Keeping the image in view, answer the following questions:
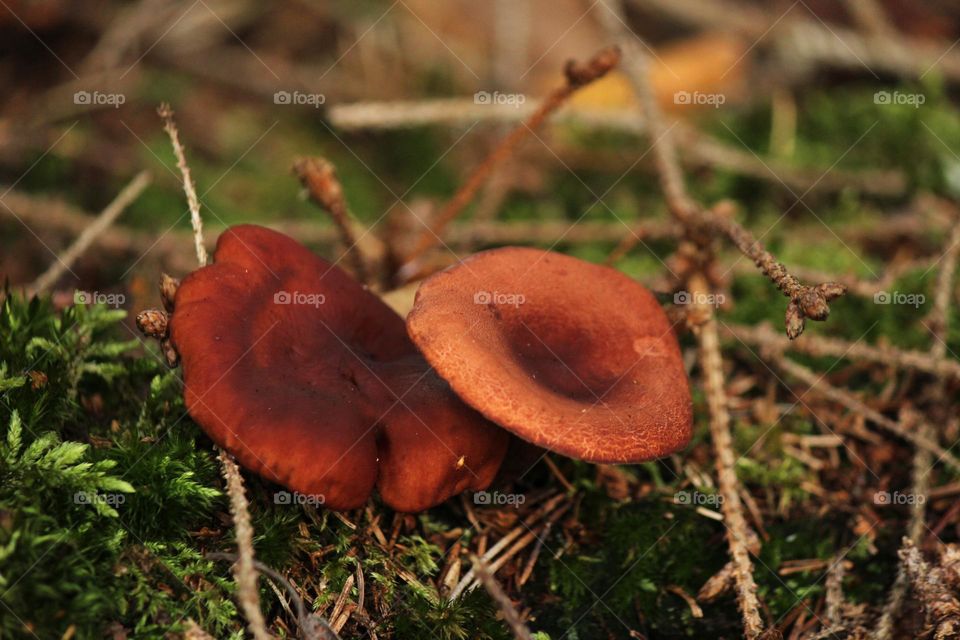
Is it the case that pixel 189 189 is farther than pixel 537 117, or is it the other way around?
pixel 537 117

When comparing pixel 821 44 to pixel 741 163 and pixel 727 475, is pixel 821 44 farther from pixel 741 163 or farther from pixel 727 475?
pixel 727 475

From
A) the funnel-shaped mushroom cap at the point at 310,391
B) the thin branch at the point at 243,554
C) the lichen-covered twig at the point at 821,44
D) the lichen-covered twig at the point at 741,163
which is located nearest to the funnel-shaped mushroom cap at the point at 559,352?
the funnel-shaped mushroom cap at the point at 310,391

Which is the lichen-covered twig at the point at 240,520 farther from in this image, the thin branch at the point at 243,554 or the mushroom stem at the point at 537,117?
the mushroom stem at the point at 537,117

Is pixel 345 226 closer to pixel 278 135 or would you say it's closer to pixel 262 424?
pixel 262 424

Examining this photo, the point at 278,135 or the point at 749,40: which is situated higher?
the point at 749,40

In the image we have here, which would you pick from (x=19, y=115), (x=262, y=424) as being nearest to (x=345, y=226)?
(x=262, y=424)

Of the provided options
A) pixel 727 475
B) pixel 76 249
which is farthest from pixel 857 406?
pixel 76 249
